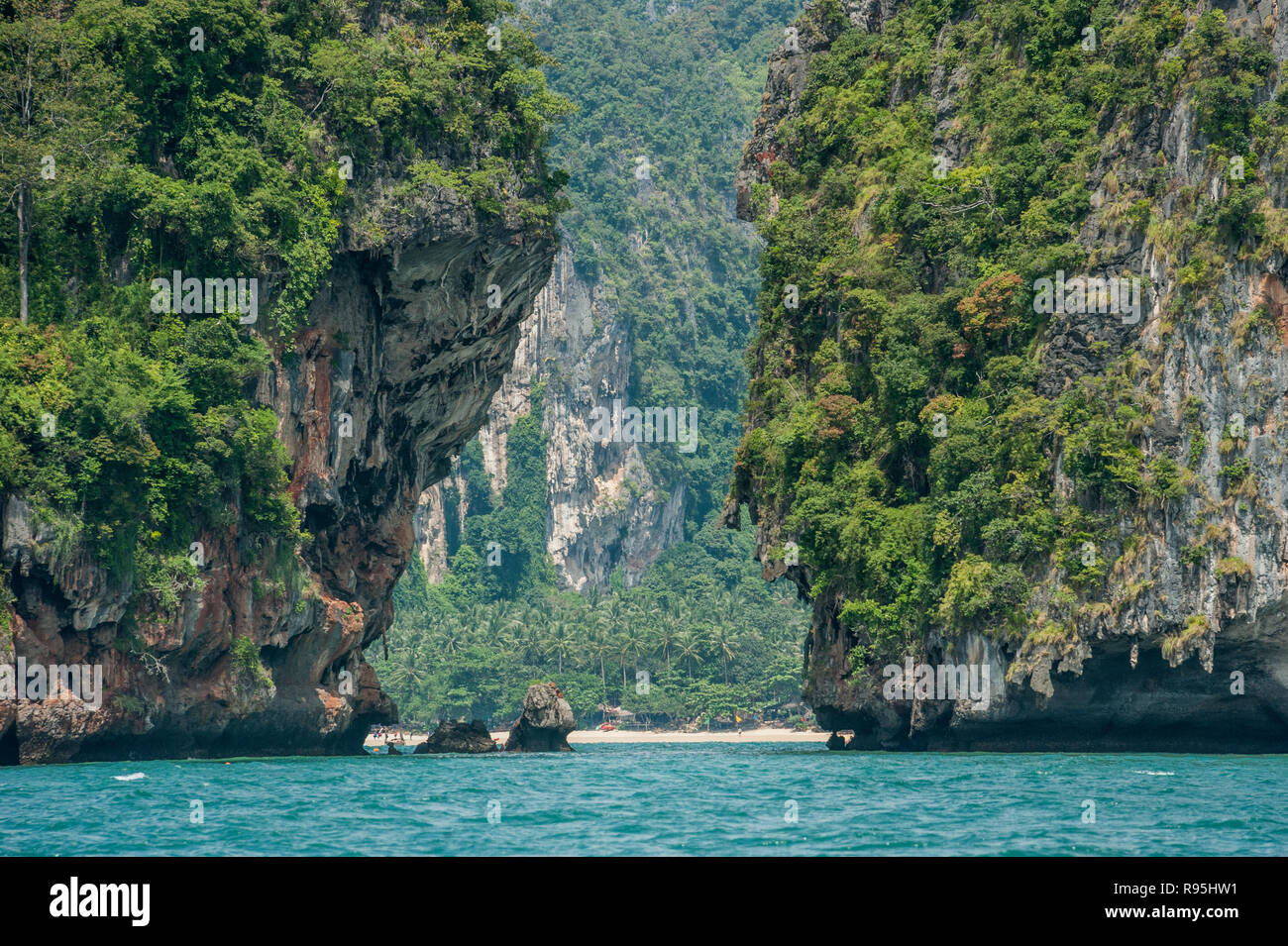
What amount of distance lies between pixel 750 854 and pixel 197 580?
22881 millimetres

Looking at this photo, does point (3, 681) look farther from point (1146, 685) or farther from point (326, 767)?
point (1146, 685)

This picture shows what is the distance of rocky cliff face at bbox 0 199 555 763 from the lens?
34938 mm

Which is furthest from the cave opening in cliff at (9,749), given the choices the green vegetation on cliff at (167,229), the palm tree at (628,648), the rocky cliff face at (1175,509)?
the palm tree at (628,648)

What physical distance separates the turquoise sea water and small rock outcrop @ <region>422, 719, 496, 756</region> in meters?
16.3

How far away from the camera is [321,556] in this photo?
45.9 meters

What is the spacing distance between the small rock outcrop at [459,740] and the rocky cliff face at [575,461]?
73.3m

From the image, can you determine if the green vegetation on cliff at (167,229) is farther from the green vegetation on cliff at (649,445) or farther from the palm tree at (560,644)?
the palm tree at (560,644)

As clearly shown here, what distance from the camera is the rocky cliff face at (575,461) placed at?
129375 mm

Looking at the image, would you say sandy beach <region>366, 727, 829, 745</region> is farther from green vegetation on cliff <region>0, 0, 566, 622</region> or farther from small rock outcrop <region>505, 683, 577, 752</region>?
green vegetation on cliff <region>0, 0, 566, 622</region>

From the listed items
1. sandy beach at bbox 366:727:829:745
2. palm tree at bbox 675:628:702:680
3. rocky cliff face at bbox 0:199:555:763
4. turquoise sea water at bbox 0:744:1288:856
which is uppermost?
rocky cliff face at bbox 0:199:555:763

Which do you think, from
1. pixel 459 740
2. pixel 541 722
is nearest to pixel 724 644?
pixel 541 722

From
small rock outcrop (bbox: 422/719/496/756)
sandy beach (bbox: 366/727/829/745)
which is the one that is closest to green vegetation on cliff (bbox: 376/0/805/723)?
sandy beach (bbox: 366/727/829/745)

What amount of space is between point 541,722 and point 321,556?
A: 1256 centimetres

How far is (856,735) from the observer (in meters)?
47.8
